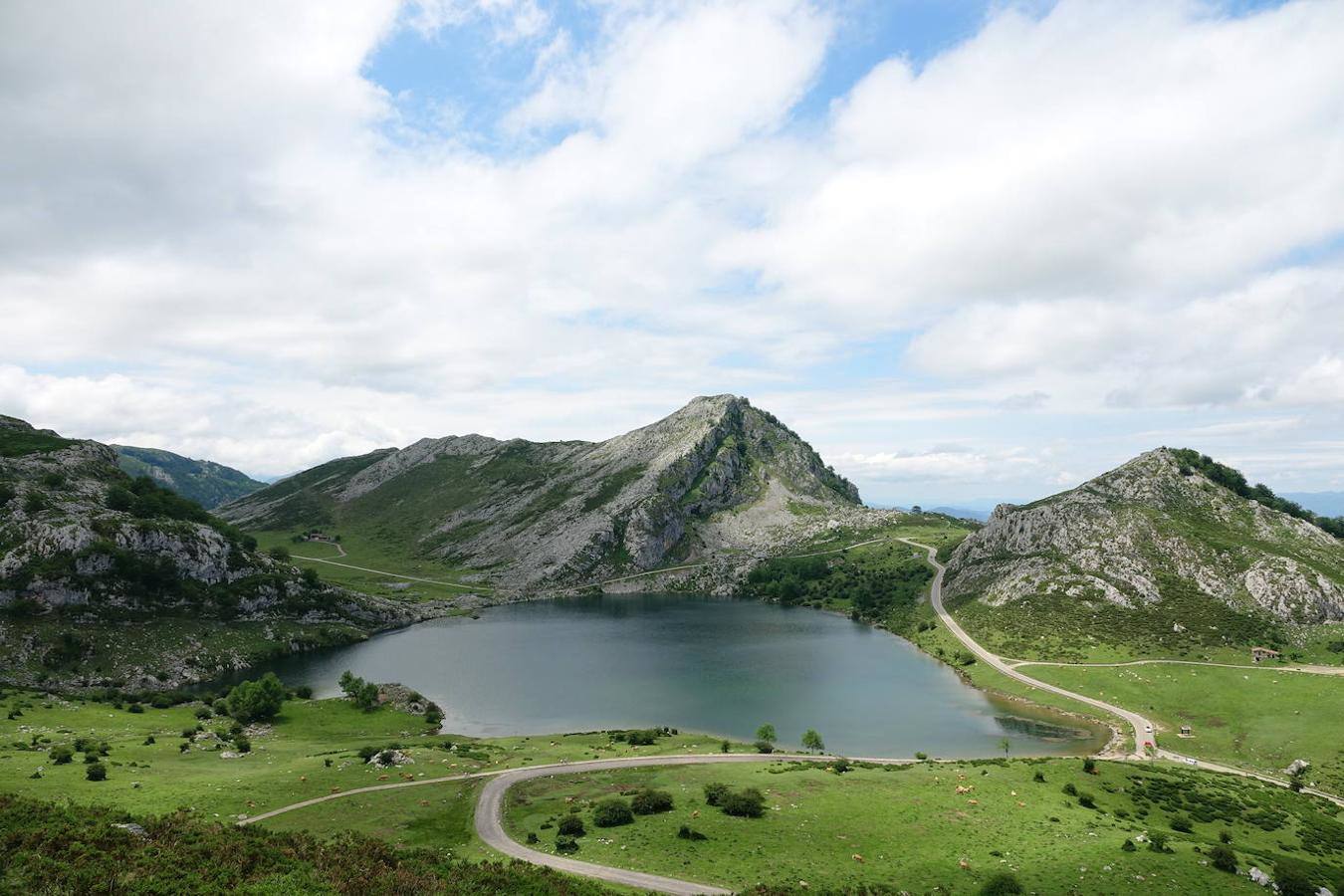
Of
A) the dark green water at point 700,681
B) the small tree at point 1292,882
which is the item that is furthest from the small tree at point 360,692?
the small tree at point 1292,882

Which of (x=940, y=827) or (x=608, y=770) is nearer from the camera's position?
(x=940, y=827)

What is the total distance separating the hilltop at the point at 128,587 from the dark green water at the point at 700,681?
13334mm

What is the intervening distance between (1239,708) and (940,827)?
7792 cm

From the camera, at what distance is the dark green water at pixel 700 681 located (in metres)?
93.5

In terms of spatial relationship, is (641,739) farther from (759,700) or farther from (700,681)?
(700,681)

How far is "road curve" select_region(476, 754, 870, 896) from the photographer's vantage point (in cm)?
3975

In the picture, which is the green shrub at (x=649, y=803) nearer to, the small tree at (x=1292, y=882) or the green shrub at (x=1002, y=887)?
the green shrub at (x=1002, y=887)

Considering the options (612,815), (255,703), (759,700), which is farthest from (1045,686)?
(255,703)

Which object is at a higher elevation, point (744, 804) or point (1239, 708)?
point (744, 804)

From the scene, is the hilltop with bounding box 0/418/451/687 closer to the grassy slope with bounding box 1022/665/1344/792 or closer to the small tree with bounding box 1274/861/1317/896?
the small tree with bounding box 1274/861/1317/896

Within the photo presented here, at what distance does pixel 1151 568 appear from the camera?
140250 millimetres

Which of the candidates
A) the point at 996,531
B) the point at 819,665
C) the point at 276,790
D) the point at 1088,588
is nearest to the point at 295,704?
the point at 276,790

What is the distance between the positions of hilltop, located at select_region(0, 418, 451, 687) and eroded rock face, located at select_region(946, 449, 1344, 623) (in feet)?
554

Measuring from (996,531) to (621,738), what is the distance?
455 ft
